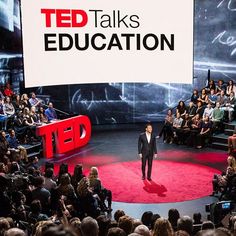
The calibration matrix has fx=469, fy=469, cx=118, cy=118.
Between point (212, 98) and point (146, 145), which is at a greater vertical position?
point (212, 98)

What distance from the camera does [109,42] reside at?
12156mm

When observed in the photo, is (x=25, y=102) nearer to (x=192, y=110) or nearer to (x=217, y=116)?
(x=192, y=110)

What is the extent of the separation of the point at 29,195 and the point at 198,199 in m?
3.48

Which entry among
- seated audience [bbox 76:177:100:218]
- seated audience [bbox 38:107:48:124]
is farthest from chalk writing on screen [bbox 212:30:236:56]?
seated audience [bbox 76:177:100:218]

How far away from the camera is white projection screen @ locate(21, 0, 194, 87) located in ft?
38.2

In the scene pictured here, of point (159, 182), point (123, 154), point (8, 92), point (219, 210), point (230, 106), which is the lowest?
point (159, 182)

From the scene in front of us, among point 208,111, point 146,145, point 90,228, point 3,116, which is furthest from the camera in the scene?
point 208,111

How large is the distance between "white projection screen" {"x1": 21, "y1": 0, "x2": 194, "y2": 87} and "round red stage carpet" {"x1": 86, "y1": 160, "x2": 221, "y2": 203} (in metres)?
2.61

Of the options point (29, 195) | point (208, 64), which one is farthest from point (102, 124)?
point (29, 195)

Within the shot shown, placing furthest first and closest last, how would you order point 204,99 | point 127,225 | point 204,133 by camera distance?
1. point 204,99
2. point 204,133
3. point 127,225

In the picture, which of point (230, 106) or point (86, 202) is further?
point (230, 106)

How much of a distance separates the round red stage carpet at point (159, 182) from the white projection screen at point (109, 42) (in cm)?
261

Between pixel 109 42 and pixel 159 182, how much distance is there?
4.23 metres

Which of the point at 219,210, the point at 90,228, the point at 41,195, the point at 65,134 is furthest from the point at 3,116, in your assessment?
the point at 90,228
